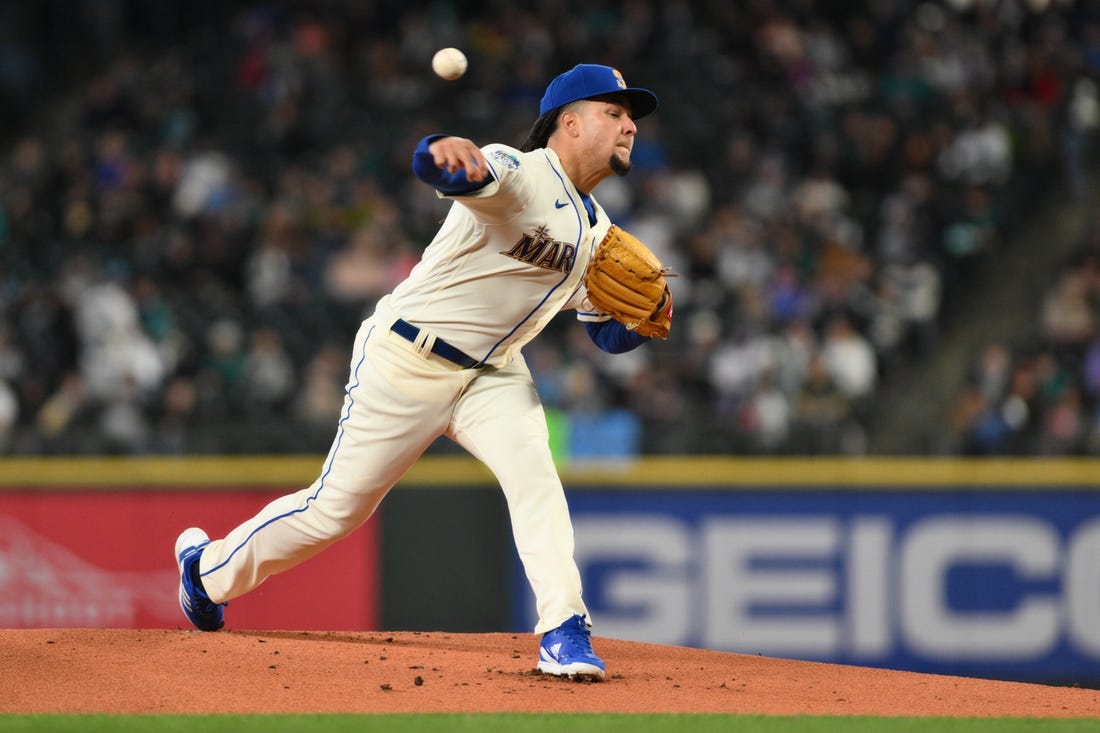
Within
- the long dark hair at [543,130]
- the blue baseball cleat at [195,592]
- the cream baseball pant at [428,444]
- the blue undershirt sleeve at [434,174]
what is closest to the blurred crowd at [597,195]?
the blue baseball cleat at [195,592]

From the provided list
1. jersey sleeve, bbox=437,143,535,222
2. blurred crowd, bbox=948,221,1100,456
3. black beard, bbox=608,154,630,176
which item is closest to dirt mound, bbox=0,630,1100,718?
jersey sleeve, bbox=437,143,535,222

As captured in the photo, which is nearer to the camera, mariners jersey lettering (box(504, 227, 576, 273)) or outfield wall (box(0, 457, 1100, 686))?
mariners jersey lettering (box(504, 227, 576, 273))

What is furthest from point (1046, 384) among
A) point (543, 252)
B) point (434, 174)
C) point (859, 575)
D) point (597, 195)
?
point (434, 174)

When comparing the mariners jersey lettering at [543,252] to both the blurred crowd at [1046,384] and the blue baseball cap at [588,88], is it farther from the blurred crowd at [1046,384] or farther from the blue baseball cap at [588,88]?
the blurred crowd at [1046,384]

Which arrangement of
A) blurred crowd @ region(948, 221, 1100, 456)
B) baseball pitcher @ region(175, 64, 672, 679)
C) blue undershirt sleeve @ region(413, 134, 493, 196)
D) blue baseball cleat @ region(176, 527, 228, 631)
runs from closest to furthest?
blue undershirt sleeve @ region(413, 134, 493, 196), baseball pitcher @ region(175, 64, 672, 679), blue baseball cleat @ region(176, 527, 228, 631), blurred crowd @ region(948, 221, 1100, 456)

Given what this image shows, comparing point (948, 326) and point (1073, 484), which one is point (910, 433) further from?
point (948, 326)

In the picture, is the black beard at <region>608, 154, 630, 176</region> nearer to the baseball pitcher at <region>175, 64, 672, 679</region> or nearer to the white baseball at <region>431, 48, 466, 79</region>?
the baseball pitcher at <region>175, 64, 672, 679</region>
